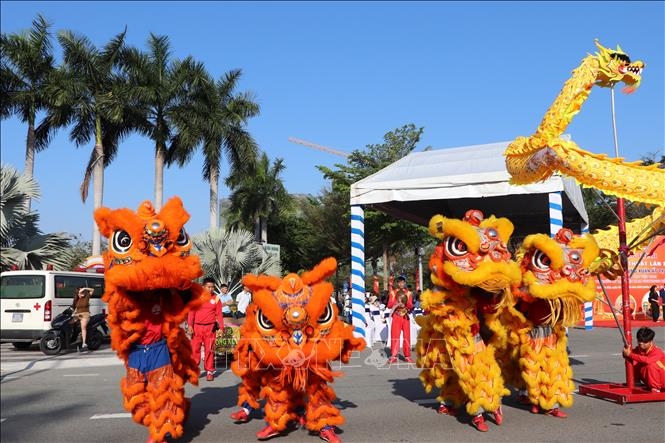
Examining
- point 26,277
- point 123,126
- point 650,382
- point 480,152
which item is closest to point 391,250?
point 123,126

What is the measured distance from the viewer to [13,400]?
5621 mm

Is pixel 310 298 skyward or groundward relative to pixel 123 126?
groundward

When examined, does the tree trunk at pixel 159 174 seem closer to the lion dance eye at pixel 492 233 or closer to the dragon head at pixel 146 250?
the dragon head at pixel 146 250

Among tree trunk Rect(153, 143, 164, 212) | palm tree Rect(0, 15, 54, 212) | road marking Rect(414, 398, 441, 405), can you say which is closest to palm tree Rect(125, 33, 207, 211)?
tree trunk Rect(153, 143, 164, 212)

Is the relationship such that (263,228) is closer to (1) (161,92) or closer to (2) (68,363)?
(1) (161,92)

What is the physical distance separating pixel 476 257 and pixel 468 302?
574 millimetres

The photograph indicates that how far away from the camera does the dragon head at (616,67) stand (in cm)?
635

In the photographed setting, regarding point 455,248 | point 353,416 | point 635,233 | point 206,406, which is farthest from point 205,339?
point 635,233

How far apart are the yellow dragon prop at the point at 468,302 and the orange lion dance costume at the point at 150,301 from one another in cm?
238

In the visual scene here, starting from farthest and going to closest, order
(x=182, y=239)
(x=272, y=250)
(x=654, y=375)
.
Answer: (x=272, y=250) < (x=654, y=375) < (x=182, y=239)

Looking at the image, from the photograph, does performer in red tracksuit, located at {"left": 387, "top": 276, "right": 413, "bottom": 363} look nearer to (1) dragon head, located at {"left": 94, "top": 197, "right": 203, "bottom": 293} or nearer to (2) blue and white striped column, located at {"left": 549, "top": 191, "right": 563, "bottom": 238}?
(2) blue and white striped column, located at {"left": 549, "top": 191, "right": 563, "bottom": 238}

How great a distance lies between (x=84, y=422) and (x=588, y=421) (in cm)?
530

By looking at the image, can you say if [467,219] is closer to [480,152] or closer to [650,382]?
[650,382]

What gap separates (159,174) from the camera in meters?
23.9
